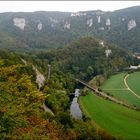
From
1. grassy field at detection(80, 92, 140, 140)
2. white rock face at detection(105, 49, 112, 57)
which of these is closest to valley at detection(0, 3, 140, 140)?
grassy field at detection(80, 92, 140, 140)

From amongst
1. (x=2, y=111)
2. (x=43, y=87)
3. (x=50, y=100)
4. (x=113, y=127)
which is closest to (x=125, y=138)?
(x=113, y=127)

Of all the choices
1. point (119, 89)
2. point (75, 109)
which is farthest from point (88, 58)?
point (75, 109)

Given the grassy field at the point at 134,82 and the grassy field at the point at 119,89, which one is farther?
the grassy field at the point at 134,82

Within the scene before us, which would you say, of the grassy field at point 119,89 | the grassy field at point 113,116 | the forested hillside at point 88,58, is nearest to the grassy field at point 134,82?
the grassy field at point 119,89

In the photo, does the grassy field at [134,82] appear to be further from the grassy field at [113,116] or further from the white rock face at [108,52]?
the white rock face at [108,52]

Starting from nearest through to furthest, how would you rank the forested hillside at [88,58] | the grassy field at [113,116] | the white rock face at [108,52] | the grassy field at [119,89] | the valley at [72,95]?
the valley at [72,95] → the grassy field at [113,116] → the grassy field at [119,89] → the forested hillside at [88,58] → the white rock face at [108,52]

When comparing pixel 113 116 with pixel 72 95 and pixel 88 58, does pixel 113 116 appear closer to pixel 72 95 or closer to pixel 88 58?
pixel 72 95
